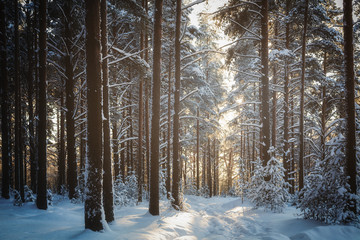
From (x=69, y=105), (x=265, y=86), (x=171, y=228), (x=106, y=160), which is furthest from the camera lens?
(x=69, y=105)

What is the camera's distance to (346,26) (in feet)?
23.0

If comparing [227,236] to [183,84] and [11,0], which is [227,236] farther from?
[11,0]

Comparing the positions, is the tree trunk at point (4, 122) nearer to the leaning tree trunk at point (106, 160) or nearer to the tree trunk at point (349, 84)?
the leaning tree trunk at point (106, 160)

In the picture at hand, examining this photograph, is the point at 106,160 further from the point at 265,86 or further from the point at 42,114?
the point at 265,86

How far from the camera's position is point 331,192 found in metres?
6.57

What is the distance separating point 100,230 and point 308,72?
15543mm

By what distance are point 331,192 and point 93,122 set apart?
7653mm

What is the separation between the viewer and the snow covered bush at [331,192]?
6262 millimetres

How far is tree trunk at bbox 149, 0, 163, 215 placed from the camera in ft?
24.9

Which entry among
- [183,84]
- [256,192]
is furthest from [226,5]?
[256,192]

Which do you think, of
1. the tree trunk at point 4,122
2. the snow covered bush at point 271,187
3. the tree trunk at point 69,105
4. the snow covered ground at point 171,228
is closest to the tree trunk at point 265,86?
the snow covered bush at point 271,187

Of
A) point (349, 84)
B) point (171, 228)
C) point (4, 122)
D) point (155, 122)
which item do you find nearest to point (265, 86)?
point (349, 84)

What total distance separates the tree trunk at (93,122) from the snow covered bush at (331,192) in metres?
6.72

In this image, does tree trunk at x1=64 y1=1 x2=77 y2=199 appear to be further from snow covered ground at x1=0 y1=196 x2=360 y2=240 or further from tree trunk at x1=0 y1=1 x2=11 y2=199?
tree trunk at x1=0 y1=1 x2=11 y2=199
